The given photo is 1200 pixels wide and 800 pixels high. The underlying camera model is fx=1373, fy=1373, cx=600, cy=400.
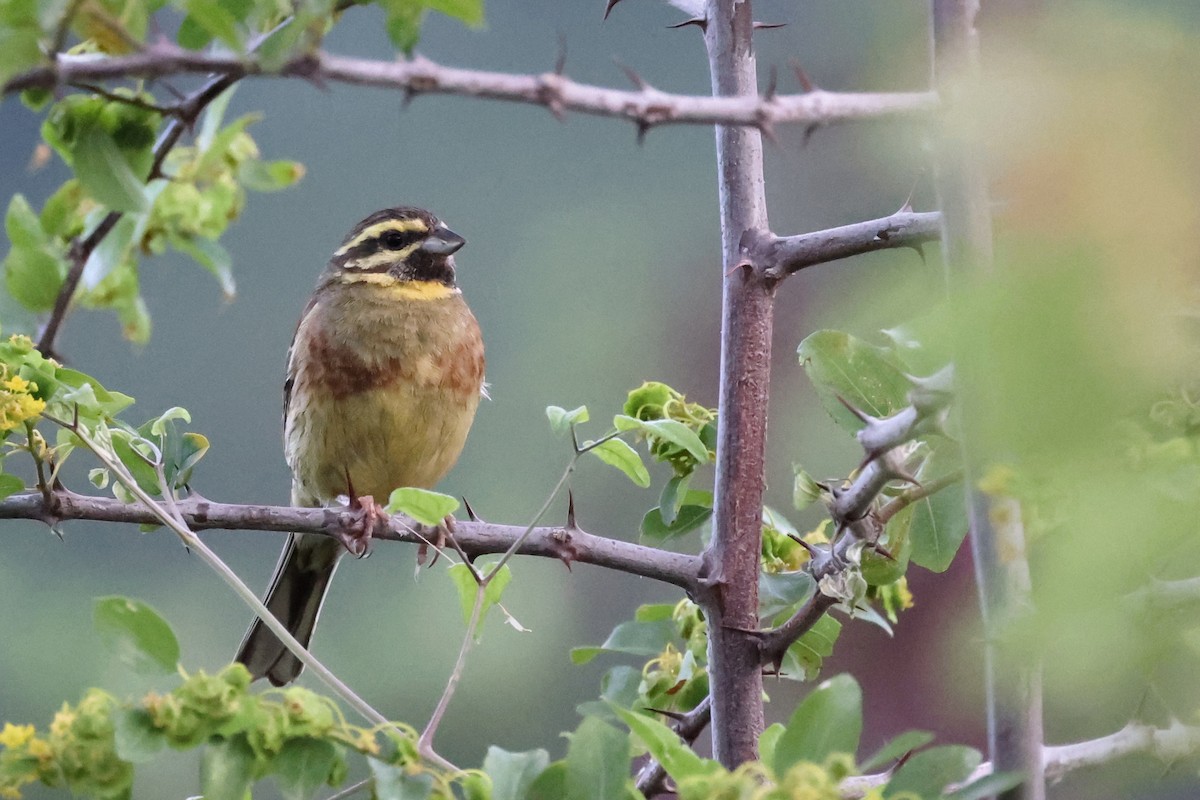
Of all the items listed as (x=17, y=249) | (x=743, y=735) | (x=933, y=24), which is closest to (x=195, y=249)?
(x=17, y=249)

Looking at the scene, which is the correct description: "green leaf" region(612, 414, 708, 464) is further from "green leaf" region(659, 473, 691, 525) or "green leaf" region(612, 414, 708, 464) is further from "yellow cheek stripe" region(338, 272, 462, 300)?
"yellow cheek stripe" region(338, 272, 462, 300)

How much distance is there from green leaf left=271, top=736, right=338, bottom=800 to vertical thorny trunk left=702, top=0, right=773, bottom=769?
868 mm

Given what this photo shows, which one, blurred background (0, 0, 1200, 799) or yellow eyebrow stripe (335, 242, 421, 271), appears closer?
yellow eyebrow stripe (335, 242, 421, 271)

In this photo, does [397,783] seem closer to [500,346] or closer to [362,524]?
[362,524]

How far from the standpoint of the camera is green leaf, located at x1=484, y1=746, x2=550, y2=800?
62.1 inches

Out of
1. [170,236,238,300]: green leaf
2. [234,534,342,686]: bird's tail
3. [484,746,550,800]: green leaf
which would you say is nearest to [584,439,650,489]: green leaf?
[484,746,550,800]: green leaf

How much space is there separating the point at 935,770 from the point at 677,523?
1.21 meters

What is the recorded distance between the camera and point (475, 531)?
2459 mm

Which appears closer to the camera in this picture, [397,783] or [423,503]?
[397,783]

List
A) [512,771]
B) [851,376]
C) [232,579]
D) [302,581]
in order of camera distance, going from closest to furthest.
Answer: [512,771] → [232,579] → [851,376] → [302,581]

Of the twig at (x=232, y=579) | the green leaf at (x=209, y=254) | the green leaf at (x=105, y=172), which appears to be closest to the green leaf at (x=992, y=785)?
the twig at (x=232, y=579)

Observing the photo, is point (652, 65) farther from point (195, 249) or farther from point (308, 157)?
point (195, 249)

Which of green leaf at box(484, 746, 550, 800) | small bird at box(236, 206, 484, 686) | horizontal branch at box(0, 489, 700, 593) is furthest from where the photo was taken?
small bird at box(236, 206, 484, 686)

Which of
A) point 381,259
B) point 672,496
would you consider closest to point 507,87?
point 672,496
